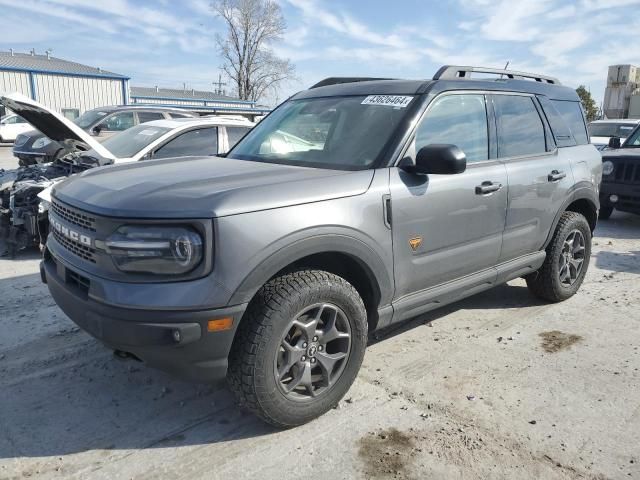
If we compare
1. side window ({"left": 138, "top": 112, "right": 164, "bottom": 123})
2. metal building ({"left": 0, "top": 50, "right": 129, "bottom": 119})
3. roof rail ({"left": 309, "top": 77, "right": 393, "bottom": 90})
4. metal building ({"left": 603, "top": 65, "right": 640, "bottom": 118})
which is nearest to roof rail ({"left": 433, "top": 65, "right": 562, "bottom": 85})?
roof rail ({"left": 309, "top": 77, "right": 393, "bottom": 90})

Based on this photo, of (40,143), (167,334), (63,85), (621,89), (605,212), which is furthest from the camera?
(63,85)

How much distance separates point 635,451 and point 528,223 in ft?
6.22

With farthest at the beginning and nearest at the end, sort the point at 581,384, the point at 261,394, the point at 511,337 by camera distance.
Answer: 1. the point at 511,337
2. the point at 581,384
3. the point at 261,394

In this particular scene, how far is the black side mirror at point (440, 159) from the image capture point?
306 cm

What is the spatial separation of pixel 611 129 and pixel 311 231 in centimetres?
1391

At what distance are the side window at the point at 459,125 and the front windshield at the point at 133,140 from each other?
169 inches

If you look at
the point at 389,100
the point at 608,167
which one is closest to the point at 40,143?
the point at 389,100

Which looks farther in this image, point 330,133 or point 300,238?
point 330,133

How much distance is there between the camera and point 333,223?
2.81 m

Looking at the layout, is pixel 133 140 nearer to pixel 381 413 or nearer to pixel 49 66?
pixel 381 413

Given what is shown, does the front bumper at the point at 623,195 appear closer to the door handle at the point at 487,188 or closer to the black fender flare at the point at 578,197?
the black fender flare at the point at 578,197

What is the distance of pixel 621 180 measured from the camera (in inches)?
333

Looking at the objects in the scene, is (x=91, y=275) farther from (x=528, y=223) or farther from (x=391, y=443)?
(x=528, y=223)

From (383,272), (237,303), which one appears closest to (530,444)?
(383,272)
